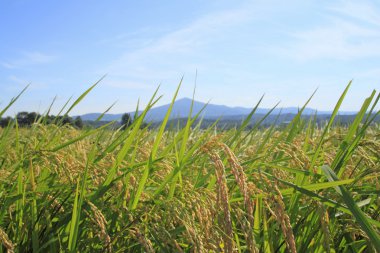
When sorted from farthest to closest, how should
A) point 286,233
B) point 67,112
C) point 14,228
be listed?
point 67,112 < point 14,228 < point 286,233

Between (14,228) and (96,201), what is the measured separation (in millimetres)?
489

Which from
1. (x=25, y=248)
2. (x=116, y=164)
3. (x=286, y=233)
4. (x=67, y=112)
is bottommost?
(x=25, y=248)

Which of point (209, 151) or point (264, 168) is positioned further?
point (264, 168)

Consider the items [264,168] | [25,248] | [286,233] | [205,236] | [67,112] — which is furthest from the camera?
[67,112]

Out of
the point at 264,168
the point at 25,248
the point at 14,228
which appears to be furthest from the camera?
the point at 264,168

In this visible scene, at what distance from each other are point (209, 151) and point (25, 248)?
1014 mm

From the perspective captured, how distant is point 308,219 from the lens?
6.23 ft

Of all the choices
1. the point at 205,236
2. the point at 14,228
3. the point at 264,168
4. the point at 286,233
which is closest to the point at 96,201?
the point at 14,228

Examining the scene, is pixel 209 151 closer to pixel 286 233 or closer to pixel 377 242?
pixel 286 233

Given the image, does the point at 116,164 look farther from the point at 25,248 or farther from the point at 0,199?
the point at 0,199

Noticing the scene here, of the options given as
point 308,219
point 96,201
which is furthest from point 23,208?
point 308,219

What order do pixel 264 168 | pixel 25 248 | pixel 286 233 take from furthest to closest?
pixel 264 168 → pixel 25 248 → pixel 286 233

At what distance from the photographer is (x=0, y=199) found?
2.04 meters

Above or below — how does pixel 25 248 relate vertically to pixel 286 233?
below
